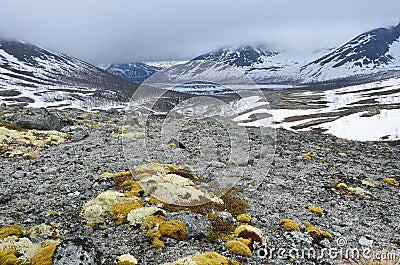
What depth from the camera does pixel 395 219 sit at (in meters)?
17.2

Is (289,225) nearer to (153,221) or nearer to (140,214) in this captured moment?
(153,221)

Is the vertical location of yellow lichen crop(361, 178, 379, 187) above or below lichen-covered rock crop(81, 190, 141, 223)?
below

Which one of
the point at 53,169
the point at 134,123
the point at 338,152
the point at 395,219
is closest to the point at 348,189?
the point at 395,219

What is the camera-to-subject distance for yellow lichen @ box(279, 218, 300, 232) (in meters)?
14.0

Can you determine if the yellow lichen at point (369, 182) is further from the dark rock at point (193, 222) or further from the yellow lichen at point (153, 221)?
the yellow lichen at point (153, 221)

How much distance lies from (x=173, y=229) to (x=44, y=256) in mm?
4369

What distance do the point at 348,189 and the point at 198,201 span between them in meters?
11.9

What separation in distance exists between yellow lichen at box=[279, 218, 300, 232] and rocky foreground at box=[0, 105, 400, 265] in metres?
0.04

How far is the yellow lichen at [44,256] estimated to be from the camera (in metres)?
9.26

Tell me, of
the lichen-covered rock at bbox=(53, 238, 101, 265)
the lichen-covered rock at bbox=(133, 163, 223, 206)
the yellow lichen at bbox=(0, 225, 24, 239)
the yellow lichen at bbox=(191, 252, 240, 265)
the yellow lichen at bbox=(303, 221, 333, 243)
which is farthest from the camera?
the lichen-covered rock at bbox=(133, 163, 223, 206)

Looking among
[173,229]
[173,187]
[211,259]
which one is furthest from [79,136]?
[211,259]

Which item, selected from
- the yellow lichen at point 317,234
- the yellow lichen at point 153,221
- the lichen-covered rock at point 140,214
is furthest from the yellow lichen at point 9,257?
the yellow lichen at point 317,234

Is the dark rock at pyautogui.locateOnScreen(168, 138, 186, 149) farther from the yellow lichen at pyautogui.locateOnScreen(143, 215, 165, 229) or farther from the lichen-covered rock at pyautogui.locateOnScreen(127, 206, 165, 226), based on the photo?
the yellow lichen at pyautogui.locateOnScreen(143, 215, 165, 229)

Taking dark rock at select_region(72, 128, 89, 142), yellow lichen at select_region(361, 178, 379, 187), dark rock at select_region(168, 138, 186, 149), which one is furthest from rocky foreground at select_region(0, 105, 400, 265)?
dark rock at select_region(168, 138, 186, 149)
